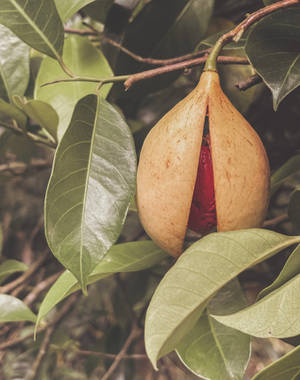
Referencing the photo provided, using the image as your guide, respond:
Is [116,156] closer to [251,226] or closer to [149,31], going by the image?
[251,226]

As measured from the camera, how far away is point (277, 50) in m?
0.54

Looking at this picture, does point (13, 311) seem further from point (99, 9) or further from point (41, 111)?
point (99, 9)

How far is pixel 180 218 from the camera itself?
19.1 inches

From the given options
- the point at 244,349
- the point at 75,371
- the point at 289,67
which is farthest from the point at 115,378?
the point at 289,67

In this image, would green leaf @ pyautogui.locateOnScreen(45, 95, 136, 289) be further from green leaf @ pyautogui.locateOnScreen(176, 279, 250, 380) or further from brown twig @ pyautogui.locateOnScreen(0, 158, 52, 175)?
brown twig @ pyautogui.locateOnScreen(0, 158, 52, 175)

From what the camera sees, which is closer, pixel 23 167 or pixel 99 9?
pixel 99 9

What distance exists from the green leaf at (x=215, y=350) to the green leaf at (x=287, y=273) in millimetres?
130

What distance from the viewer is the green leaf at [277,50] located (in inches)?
20.4

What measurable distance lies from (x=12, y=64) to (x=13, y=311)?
405mm

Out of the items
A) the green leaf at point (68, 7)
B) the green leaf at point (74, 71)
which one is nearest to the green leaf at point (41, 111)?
the green leaf at point (74, 71)

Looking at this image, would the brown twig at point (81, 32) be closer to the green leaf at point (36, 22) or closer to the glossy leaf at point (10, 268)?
the green leaf at point (36, 22)

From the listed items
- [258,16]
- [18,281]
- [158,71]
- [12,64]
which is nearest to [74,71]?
[12,64]

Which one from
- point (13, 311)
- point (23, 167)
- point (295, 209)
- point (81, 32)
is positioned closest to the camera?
point (295, 209)

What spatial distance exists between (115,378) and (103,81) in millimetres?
902
